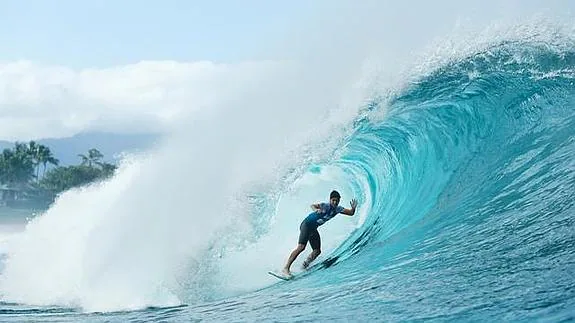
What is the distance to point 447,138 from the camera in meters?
12.5

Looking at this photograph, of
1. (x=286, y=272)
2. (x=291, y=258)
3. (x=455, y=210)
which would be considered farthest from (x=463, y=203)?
(x=286, y=272)

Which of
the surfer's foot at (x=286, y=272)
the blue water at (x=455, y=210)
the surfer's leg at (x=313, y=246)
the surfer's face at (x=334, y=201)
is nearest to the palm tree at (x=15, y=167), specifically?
the blue water at (x=455, y=210)

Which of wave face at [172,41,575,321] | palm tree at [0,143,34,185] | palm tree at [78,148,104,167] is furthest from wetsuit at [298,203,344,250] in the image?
palm tree at [78,148,104,167]

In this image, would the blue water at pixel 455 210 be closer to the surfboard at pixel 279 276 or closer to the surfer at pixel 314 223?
the surfboard at pixel 279 276

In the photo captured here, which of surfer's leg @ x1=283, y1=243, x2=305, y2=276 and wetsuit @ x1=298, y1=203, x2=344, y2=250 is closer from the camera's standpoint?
surfer's leg @ x1=283, y1=243, x2=305, y2=276

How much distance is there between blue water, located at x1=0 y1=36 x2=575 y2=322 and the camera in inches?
244

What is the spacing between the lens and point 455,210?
9.96 m

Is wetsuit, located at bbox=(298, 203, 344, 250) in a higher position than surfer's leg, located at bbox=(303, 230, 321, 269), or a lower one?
higher

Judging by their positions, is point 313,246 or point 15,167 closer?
point 313,246

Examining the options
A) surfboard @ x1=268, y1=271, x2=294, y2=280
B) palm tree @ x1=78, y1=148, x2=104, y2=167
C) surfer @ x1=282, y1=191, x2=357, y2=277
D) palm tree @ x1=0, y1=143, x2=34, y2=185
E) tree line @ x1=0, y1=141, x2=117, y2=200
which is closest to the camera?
surfboard @ x1=268, y1=271, x2=294, y2=280

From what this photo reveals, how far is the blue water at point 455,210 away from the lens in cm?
620

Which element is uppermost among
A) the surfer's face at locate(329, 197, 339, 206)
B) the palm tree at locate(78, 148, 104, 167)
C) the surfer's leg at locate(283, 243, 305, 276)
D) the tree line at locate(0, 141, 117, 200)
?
the palm tree at locate(78, 148, 104, 167)

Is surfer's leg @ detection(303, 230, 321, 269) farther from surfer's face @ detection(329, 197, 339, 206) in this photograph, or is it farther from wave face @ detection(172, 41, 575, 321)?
surfer's face @ detection(329, 197, 339, 206)

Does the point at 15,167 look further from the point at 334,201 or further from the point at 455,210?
the point at 455,210
